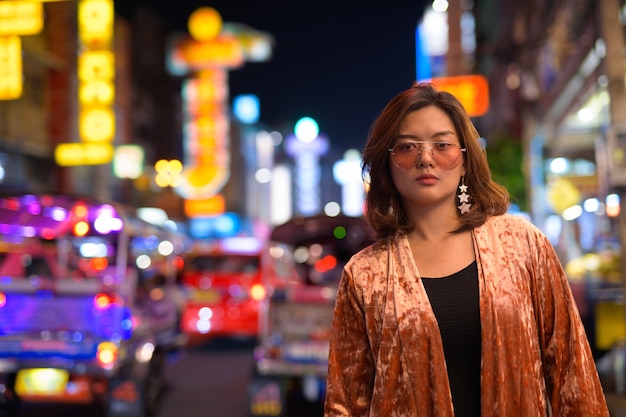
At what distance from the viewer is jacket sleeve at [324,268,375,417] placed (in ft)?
7.54

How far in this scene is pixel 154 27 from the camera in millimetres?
43781

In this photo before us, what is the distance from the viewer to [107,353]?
23.2 feet

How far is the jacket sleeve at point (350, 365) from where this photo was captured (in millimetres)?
2297

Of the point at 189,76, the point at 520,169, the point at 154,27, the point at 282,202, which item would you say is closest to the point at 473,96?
the point at 520,169

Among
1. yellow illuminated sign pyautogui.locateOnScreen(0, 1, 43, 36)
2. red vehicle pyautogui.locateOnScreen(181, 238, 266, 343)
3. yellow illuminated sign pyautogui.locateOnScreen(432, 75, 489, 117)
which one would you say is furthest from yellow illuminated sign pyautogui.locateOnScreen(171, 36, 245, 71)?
red vehicle pyautogui.locateOnScreen(181, 238, 266, 343)

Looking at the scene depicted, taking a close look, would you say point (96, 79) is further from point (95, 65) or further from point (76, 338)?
point (76, 338)

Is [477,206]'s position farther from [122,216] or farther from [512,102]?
[512,102]

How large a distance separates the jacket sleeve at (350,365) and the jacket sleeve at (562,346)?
0.55m

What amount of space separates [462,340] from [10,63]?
1730 cm

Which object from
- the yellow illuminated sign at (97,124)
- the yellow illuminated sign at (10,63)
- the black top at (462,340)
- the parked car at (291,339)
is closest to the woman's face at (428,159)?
the black top at (462,340)

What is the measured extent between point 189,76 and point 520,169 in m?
27.1

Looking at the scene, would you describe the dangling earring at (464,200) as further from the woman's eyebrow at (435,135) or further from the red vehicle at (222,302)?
the red vehicle at (222,302)

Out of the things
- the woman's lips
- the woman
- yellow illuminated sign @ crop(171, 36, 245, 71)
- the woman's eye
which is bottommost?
the woman

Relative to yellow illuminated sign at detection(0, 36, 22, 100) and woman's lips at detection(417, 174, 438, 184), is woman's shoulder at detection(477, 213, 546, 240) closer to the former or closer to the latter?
woman's lips at detection(417, 174, 438, 184)
